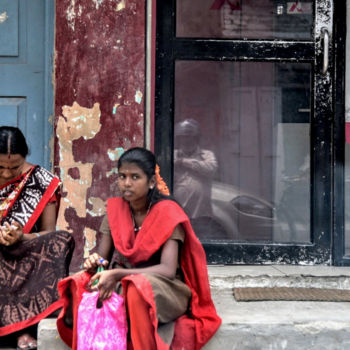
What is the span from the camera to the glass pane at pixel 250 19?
451 cm

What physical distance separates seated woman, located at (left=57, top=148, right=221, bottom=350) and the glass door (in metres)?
1.21

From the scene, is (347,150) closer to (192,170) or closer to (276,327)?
(192,170)

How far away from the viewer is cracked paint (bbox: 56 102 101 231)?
433cm

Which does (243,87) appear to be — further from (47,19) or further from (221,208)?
(47,19)

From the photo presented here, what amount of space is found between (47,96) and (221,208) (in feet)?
4.84

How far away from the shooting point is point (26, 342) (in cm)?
334

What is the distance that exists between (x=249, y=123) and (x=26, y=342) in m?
2.17

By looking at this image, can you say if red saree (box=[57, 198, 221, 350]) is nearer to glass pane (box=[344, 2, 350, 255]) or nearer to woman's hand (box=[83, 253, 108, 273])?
woman's hand (box=[83, 253, 108, 273])

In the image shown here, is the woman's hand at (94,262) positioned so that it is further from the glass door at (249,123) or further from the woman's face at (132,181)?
the glass door at (249,123)

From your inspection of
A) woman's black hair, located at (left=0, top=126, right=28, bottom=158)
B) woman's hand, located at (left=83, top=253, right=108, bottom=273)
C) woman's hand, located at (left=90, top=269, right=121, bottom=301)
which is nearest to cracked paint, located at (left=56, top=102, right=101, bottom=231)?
woman's black hair, located at (left=0, top=126, right=28, bottom=158)

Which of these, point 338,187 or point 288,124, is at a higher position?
point 288,124

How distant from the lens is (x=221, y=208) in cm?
460

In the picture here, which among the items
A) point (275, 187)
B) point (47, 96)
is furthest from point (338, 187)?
point (47, 96)

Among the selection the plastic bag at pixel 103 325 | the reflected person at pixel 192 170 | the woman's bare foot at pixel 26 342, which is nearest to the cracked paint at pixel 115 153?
the reflected person at pixel 192 170
